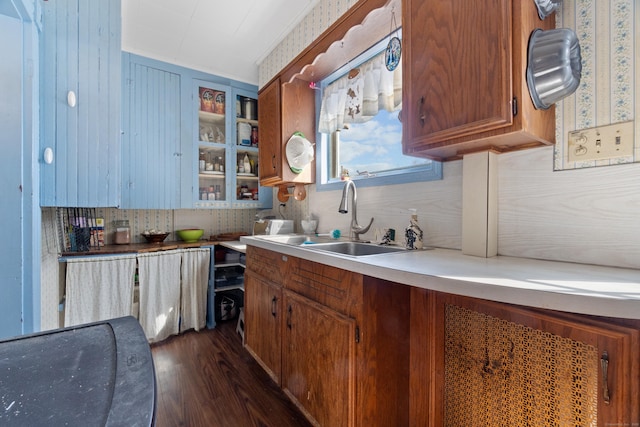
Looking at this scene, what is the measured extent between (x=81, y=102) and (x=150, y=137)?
2.96ft

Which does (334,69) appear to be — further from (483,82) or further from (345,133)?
(483,82)

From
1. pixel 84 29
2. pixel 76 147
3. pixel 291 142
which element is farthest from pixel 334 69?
pixel 76 147

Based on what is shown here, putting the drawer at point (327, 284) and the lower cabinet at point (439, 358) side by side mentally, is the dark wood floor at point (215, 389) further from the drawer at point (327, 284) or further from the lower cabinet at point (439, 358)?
the drawer at point (327, 284)

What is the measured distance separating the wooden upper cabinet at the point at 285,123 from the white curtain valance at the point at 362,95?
0.66 ft

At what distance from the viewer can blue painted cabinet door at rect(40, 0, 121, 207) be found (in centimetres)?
152

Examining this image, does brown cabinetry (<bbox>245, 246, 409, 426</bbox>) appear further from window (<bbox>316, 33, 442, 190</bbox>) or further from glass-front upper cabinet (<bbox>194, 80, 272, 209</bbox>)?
glass-front upper cabinet (<bbox>194, 80, 272, 209</bbox>)

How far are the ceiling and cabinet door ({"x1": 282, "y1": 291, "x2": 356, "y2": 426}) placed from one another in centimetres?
208

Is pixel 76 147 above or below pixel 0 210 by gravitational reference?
above

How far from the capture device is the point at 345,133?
224cm

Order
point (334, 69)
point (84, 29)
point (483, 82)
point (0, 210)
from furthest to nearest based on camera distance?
1. point (334, 69)
2. point (84, 29)
3. point (0, 210)
4. point (483, 82)

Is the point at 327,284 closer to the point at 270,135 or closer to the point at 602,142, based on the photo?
the point at 602,142

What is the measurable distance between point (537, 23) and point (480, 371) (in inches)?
51.4

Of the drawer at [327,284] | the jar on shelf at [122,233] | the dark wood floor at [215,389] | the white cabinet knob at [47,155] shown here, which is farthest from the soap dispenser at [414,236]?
the jar on shelf at [122,233]

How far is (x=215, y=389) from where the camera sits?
1710mm
